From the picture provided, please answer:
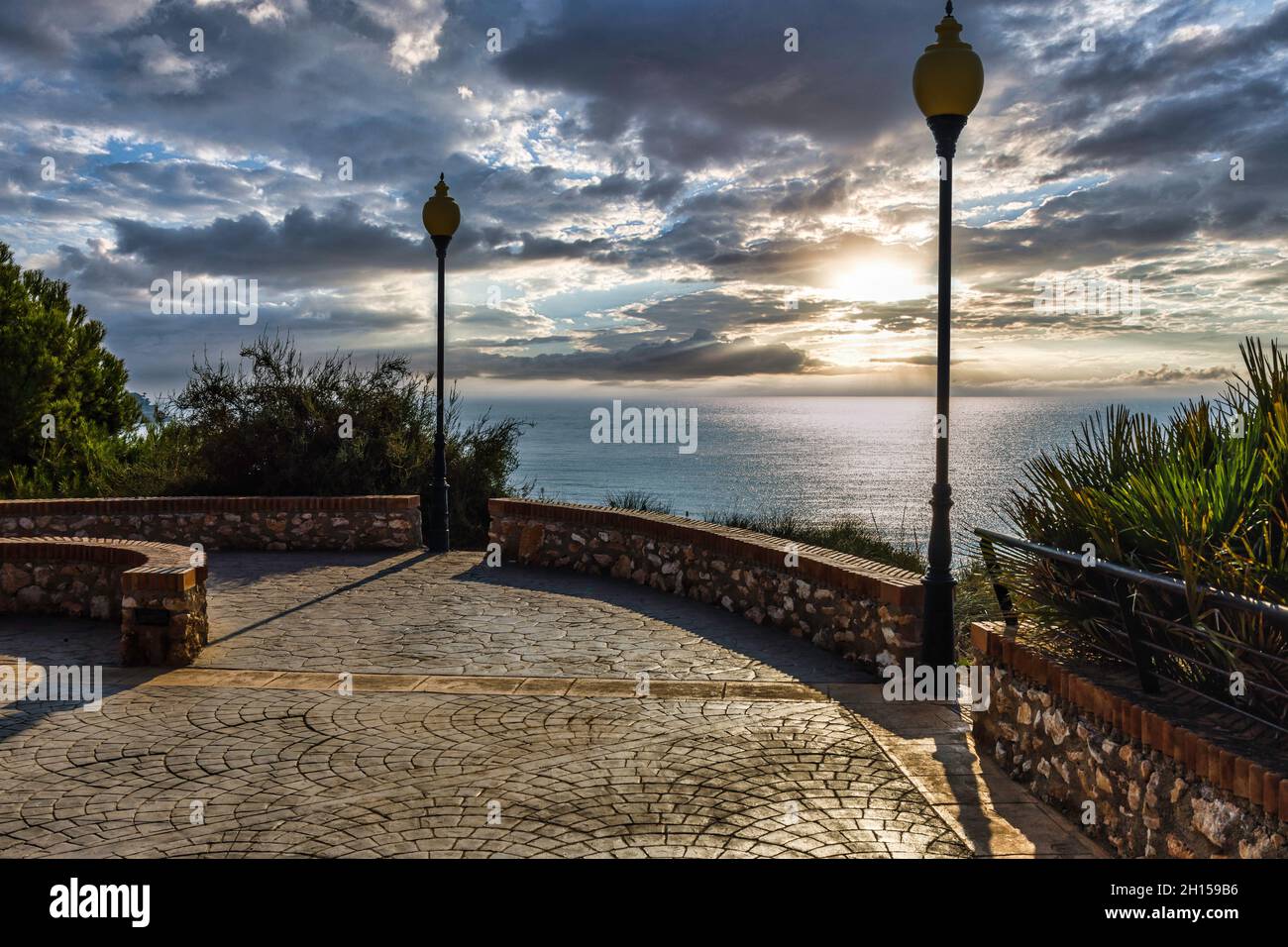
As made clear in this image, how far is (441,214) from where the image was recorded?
43.7 feet

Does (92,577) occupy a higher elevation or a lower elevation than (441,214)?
lower

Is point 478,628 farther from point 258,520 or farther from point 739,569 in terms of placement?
point 258,520

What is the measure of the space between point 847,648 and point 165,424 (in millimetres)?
14064

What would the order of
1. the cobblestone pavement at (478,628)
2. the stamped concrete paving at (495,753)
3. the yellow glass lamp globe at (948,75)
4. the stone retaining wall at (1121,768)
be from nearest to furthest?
the stone retaining wall at (1121,768) < the stamped concrete paving at (495,753) < the yellow glass lamp globe at (948,75) < the cobblestone pavement at (478,628)

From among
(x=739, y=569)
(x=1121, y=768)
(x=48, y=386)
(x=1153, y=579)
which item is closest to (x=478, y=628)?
(x=739, y=569)

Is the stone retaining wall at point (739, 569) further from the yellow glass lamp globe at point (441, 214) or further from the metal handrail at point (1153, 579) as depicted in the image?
the yellow glass lamp globe at point (441, 214)

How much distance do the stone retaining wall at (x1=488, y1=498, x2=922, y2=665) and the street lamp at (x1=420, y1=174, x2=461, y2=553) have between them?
0.87 m

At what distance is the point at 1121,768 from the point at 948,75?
4828 mm

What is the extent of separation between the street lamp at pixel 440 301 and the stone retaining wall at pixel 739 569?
0.87 meters

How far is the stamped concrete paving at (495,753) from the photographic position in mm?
4242

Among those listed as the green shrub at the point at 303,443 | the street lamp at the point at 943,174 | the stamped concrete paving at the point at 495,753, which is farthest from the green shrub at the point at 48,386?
the street lamp at the point at 943,174

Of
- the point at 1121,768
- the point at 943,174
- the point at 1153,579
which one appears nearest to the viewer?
the point at 1153,579

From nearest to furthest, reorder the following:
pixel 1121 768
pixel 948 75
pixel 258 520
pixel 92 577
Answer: pixel 1121 768 → pixel 948 75 → pixel 92 577 → pixel 258 520

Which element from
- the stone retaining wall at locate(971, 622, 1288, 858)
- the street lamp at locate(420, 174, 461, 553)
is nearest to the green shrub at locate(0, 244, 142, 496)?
the street lamp at locate(420, 174, 461, 553)
